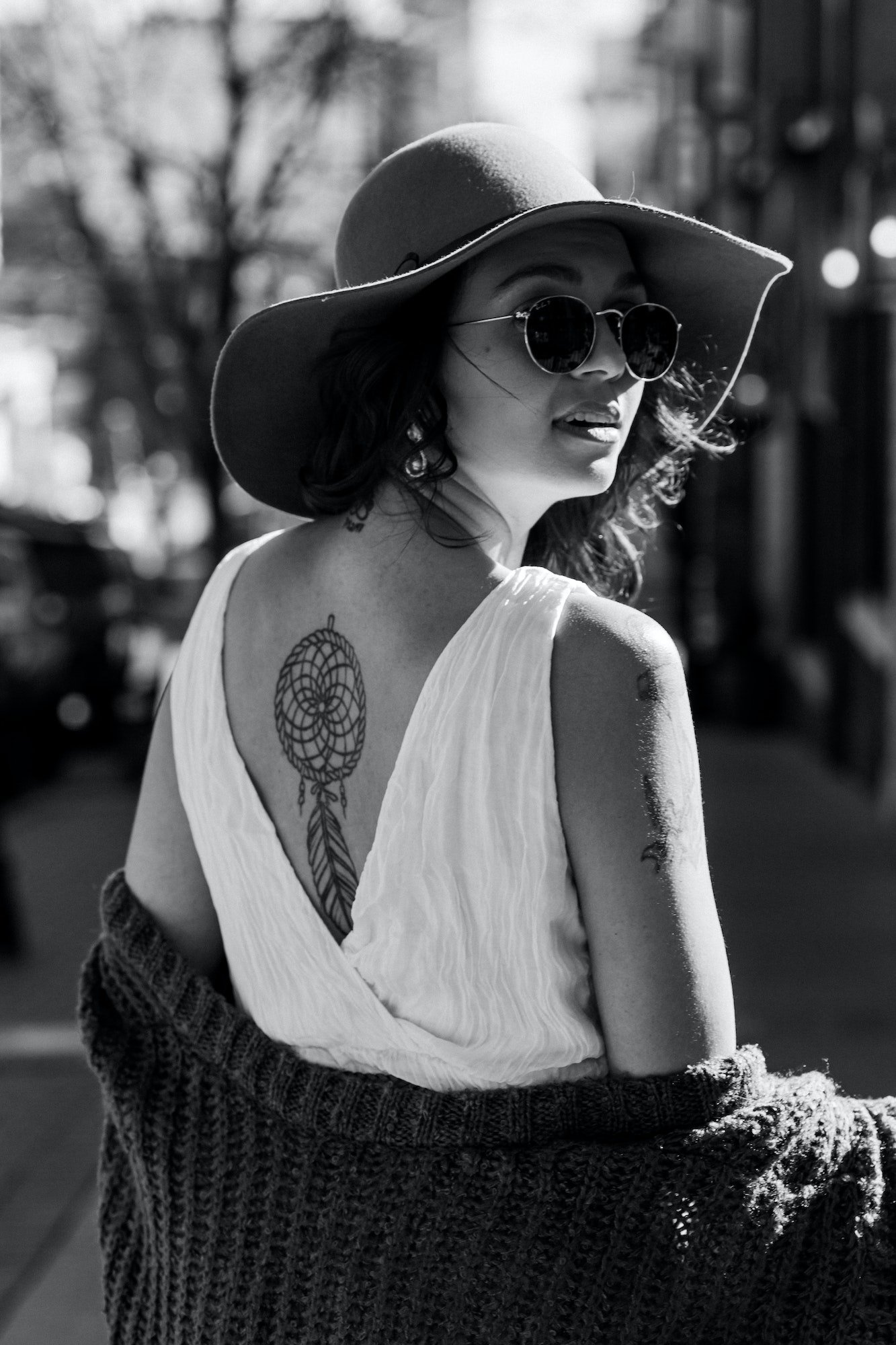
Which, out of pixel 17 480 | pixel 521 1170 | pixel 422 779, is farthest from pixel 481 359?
pixel 17 480

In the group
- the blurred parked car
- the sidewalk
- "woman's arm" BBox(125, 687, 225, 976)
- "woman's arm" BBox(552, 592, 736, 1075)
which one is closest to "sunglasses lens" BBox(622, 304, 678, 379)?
"woman's arm" BBox(552, 592, 736, 1075)

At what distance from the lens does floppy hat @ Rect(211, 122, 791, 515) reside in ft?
5.14

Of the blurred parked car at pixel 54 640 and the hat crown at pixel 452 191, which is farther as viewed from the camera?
the blurred parked car at pixel 54 640

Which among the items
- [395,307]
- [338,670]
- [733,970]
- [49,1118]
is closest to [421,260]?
[395,307]

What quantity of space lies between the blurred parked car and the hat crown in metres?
9.09

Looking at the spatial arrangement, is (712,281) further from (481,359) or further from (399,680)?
(399,680)

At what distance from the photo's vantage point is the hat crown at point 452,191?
1573mm

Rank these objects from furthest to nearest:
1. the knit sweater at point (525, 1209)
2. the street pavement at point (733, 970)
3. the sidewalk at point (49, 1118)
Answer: the street pavement at point (733, 970) → the sidewalk at point (49, 1118) → the knit sweater at point (525, 1209)

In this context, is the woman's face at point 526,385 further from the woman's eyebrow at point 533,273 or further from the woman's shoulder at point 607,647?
the woman's shoulder at point 607,647

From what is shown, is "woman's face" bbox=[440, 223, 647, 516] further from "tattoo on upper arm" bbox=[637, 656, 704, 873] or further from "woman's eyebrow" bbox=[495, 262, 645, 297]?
"tattoo on upper arm" bbox=[637, 656, 704, 873]

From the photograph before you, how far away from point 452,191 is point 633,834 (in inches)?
26.6

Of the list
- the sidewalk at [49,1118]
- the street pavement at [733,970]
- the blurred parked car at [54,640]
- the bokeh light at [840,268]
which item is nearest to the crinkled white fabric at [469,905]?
the street pavement at [733,970]

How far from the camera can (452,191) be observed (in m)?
1.59

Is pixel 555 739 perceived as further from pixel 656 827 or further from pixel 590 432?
pixel 590 432
